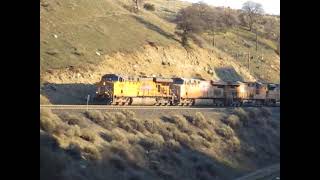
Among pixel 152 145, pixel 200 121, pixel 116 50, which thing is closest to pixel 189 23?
pixel 116 50

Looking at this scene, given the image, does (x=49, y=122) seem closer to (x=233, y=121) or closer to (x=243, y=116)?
(x=233, y=121)

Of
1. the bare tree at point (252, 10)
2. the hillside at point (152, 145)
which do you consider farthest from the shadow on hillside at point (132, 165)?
the bare tree at point (252, 10)

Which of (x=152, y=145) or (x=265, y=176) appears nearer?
(x=265, y=176)

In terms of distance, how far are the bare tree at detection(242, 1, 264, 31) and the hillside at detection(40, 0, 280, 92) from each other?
1811cm

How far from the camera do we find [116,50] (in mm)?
43344

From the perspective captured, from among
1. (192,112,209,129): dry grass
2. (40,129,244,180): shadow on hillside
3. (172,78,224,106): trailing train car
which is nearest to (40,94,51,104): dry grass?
(40,129,244,180): shadow on hillside

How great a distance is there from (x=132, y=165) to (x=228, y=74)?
30.2m

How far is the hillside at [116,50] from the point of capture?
127 feet

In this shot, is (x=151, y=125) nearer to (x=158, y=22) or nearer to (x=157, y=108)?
(x=157, y=108)

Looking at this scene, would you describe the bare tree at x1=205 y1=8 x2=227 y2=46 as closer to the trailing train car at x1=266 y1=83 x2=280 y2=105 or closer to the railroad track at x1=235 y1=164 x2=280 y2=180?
the trailing train car at x1=266 y1=83 x2=280 y2=105

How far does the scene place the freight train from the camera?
32.5 metres

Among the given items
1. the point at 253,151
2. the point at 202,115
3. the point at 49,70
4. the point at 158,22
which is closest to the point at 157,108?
the point at 202,115
